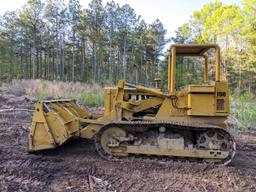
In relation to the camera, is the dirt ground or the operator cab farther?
the operator cab

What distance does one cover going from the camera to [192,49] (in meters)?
6.11

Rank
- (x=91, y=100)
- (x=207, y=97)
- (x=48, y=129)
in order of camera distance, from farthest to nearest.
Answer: (x=91, y=100), (x=48, y=129), (x=207, y=97)

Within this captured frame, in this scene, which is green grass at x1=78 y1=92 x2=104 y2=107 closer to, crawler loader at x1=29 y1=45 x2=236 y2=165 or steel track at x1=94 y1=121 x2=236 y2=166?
crawler loader at x1=29 y1=45 x2=236 y2=165

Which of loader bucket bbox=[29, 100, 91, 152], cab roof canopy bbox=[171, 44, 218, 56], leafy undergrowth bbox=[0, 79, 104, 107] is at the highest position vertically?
cab roof canopy bbox=[171, 44, 218, 56]

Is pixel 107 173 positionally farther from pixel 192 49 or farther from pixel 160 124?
pixel 192 49

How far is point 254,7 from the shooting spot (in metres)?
30.9

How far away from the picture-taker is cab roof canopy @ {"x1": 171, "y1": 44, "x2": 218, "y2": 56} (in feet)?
19.2

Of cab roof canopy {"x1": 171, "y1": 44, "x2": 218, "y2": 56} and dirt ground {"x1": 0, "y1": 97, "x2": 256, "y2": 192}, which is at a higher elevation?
cab roof canopy {"x1": 171, "y1": 44, "x2": 218, "y2": 56}

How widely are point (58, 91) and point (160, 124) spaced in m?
13.1

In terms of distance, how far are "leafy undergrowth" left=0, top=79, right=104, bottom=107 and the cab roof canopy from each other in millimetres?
9387

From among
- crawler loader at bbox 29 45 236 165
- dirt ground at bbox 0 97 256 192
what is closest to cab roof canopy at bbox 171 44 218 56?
crawler loader at bbox 29 45 236 165

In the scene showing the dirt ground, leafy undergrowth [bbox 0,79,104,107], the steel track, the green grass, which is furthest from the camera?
leafy undergrowth [bbox 0,79,104,107]

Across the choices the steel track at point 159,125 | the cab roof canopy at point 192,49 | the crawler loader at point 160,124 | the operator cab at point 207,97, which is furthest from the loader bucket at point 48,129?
the cab roof canopy at point 192,49

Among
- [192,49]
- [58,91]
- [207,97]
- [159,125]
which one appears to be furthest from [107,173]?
[58,91]
